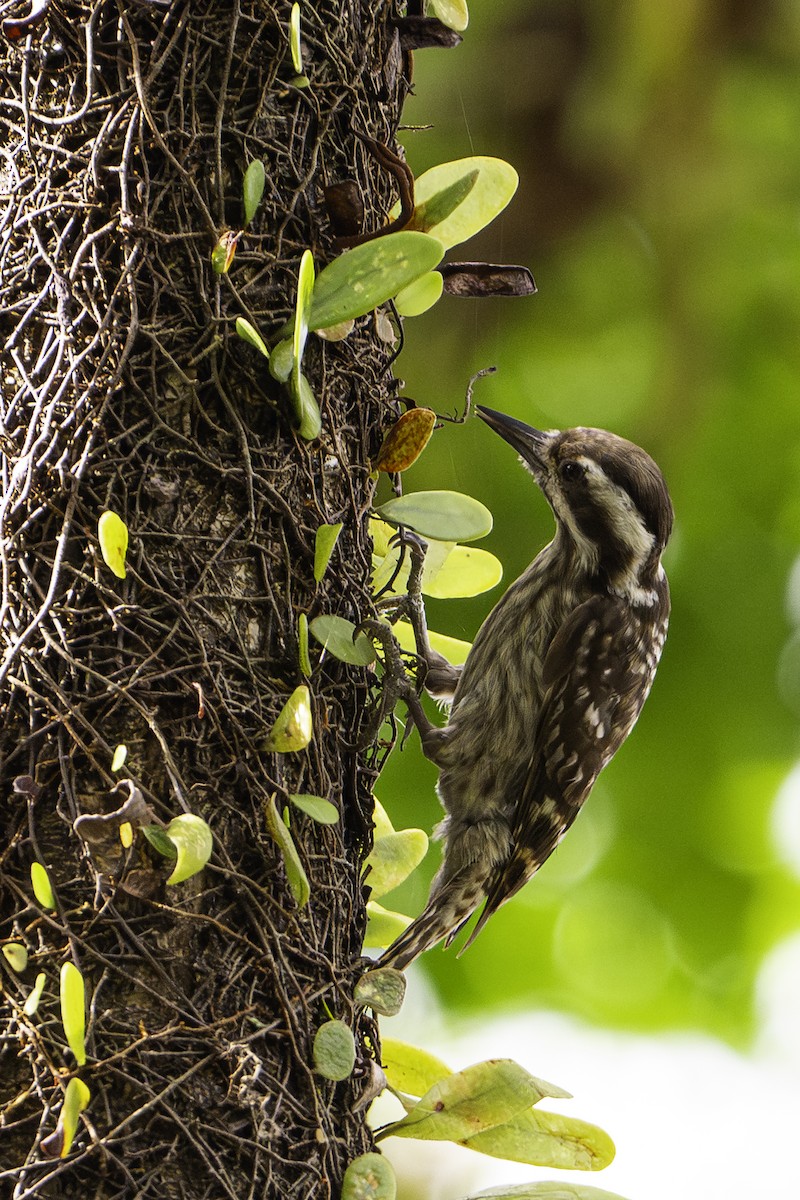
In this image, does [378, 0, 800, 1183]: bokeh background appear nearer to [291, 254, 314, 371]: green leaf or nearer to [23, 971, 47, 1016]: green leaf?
[291, 254, 314, 371]: green leaf

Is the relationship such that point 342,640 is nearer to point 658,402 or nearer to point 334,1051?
point 334,1051

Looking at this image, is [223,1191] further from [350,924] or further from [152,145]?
[152,145]

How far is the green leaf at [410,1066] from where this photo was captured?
176 centimetres

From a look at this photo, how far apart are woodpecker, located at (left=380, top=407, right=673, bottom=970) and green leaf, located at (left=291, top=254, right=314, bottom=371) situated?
3.96 ft

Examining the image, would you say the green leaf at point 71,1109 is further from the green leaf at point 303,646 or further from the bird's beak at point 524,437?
the bird's beak at point 524,437

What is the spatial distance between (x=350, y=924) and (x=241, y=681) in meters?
0.36

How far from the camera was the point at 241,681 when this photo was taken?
147 cm

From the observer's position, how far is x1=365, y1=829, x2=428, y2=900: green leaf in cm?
178

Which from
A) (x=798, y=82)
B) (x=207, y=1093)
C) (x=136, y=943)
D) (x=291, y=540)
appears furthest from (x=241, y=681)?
(x=798, y=82)

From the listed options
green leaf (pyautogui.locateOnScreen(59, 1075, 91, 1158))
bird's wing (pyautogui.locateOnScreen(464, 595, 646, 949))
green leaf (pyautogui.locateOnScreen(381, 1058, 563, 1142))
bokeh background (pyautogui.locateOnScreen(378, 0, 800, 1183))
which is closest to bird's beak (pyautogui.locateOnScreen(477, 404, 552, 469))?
bird's wing (pyautogui.locateOnScreen(464, 595, 646, 949))

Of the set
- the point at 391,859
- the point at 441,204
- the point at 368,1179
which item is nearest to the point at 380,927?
the point at 391,859

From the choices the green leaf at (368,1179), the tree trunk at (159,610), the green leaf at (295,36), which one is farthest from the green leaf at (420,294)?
the green leaf at (368,1179)

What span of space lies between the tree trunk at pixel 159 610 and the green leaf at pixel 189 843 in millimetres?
70

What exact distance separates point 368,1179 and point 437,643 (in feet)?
2.90
